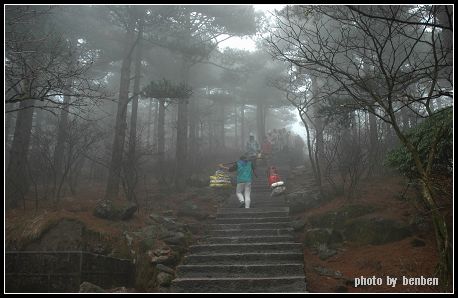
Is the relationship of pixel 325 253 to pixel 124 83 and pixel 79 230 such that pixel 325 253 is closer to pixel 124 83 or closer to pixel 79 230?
pixel 79 230

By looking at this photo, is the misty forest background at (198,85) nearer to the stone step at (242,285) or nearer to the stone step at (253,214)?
the stone step at (253,214)

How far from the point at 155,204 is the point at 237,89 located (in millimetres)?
20507

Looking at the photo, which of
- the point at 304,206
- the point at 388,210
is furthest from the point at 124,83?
the point at 388,210

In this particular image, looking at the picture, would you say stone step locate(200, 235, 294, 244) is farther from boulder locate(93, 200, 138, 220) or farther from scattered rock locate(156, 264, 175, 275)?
boulder locate(93, 200, 138, 220)

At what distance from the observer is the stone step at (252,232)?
8.80 meters

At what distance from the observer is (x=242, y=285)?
6.36 meters

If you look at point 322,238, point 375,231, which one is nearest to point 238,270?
point 322,238

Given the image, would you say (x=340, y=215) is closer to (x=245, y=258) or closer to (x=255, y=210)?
(x=255, y=210)

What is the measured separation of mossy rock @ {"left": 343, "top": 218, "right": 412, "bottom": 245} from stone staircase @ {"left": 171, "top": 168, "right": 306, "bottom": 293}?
135cm

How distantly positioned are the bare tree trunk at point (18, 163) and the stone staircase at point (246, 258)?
6.12 m

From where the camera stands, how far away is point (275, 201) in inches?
481

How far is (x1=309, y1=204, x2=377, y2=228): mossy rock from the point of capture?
339 inches

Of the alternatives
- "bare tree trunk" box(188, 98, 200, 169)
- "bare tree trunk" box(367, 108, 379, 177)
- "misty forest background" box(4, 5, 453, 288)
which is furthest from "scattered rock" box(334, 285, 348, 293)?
"bare tree trunk" box(188, 98, 200, 169)

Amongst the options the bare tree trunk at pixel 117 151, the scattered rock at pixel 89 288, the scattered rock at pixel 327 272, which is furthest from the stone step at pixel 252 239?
the bare tree trunk at pixel 117 151
